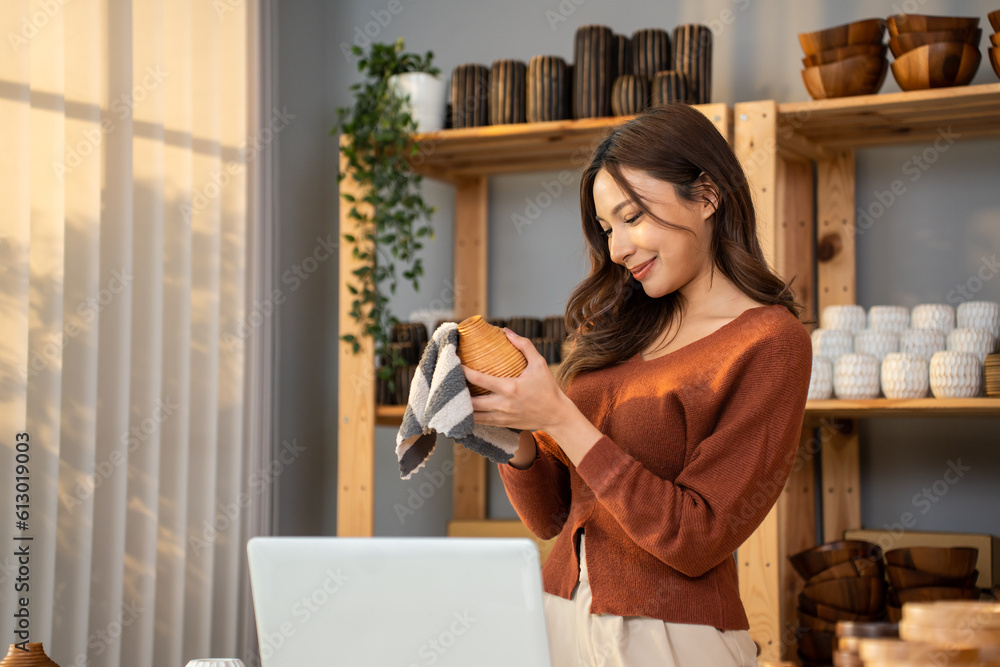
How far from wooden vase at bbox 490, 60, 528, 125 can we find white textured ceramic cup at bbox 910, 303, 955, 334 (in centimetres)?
110

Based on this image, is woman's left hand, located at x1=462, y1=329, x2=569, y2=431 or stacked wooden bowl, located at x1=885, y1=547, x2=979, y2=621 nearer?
woman's left hand, located at x1=462, y1=329, x2=569, y2=431

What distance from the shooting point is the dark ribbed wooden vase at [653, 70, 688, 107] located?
2520 millimetres

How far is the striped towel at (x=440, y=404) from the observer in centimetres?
112

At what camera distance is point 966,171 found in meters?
2.63

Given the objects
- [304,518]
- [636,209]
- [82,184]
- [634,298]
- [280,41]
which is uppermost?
[280,41]

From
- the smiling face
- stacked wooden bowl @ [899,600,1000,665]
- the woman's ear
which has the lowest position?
stacked wooden bowl @ [899,600,1000,665]

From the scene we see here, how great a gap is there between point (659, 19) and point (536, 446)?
202 cm

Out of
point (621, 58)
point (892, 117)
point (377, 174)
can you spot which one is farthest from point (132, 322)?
point (892, 117)

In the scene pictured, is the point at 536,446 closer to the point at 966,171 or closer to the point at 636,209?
the point at 636,209

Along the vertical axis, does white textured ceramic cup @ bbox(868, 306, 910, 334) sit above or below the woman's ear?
below

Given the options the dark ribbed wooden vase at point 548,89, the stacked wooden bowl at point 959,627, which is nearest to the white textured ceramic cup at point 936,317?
the dark ribbed wooden vase at point 548,89

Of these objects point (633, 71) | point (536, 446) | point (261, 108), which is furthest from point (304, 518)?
point (536, 446)

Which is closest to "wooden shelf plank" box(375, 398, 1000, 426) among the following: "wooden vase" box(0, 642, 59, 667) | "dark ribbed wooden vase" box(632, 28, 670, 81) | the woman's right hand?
"dark ribbed wooden vase" box(632, 28, 670, 81)

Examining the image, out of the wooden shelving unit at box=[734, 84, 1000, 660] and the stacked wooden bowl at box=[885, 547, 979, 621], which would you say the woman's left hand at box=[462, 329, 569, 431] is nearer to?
the wooden shelving unit at box=[734, 84, 1000, 660]
